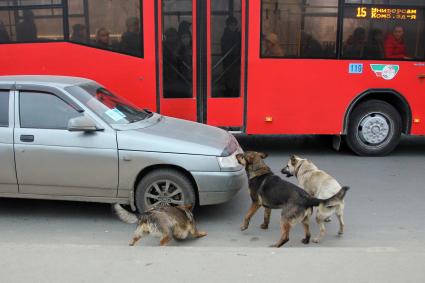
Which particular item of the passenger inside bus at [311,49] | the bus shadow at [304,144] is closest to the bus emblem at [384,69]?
the passenger inside bus at [311,49]

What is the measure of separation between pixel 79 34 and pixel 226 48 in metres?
2.46

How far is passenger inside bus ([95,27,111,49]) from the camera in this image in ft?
26.8

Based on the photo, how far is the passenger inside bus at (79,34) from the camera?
816cm

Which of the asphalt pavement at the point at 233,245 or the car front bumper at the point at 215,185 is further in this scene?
the car front bumper at the point at 215,185

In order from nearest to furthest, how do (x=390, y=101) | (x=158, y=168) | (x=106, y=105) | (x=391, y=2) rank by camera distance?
(x=158, y=168) < (x=106, y=105) < (x=391, y=2) < (x=390, y=101)

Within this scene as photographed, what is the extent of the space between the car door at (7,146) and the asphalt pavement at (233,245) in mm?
472

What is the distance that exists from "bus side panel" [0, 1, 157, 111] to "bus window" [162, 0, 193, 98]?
24 cm

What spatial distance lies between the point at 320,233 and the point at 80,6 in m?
5.50

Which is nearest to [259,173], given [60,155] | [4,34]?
[60,155]

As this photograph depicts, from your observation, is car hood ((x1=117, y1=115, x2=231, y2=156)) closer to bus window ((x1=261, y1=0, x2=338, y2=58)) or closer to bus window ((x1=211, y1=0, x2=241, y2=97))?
bus window ((x1=211, y1=0, x2=241, y2=97))

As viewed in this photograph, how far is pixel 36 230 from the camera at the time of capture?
208 inches

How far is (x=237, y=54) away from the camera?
27.1 ft

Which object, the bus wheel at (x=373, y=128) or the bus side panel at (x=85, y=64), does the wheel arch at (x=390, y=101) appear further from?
the bus side panel at (x=85, y=64)

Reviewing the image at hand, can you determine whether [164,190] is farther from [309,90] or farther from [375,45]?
[375,45]
